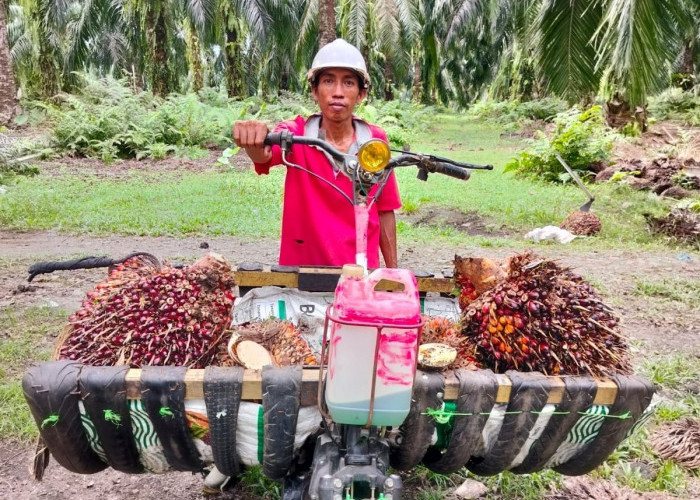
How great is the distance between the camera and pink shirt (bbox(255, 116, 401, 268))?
2506mm

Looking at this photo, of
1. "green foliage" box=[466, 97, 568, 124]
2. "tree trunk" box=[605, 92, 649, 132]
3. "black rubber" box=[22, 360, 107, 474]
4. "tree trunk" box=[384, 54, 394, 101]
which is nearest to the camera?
"black rubber" box=[22, 360, 107, 474]

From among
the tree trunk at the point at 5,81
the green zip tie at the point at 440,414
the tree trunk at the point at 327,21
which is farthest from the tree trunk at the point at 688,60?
the green zip tie at the point at 440,414

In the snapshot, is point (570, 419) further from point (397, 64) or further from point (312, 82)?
point (397, 64)

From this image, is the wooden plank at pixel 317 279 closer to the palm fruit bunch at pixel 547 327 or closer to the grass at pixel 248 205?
the palm fruit bunch at pixel 547 327

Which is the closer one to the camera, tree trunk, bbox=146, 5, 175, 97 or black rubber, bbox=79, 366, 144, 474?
black rubber, bbox=79, 366, 144, 474

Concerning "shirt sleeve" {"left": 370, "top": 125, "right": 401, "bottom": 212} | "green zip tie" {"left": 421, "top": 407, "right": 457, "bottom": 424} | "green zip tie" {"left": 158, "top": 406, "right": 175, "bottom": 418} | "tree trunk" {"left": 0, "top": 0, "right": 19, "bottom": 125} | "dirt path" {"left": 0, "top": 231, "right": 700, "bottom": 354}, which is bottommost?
"dirt path" {"left": 0, "top": 231, "right": 700, "bottom": 354}

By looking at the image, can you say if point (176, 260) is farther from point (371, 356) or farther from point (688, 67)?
point (688, 67)

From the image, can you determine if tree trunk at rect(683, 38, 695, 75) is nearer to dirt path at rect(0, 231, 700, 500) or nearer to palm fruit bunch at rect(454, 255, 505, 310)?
dirt path at rect(0, 231, 700, 500)

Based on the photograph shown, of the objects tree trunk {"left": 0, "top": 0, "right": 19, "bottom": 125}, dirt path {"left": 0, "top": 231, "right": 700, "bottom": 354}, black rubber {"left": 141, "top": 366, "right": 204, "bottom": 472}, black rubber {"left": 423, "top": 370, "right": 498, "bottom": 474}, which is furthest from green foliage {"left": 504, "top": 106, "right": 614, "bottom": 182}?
black rubber {"left": 141, "top": 366, "right": 204, "bottom": 472}

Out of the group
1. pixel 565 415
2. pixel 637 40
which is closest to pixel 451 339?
pixel 565 415

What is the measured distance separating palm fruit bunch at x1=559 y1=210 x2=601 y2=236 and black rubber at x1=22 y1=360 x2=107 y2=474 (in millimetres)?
6566

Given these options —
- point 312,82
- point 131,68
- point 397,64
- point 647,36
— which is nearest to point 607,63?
point 647,36

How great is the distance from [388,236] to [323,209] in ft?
1.11

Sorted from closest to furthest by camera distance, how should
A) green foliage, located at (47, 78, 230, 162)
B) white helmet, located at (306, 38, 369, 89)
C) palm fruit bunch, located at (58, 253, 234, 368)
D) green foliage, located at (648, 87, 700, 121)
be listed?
palm fruit bunch, located at (58, 253, 234, 368), white helmet, located at (306, 38, 369, 89), green foliage, located at (47, 78, 230, 162), green foliage, located at (648, 87, 700, 121)
